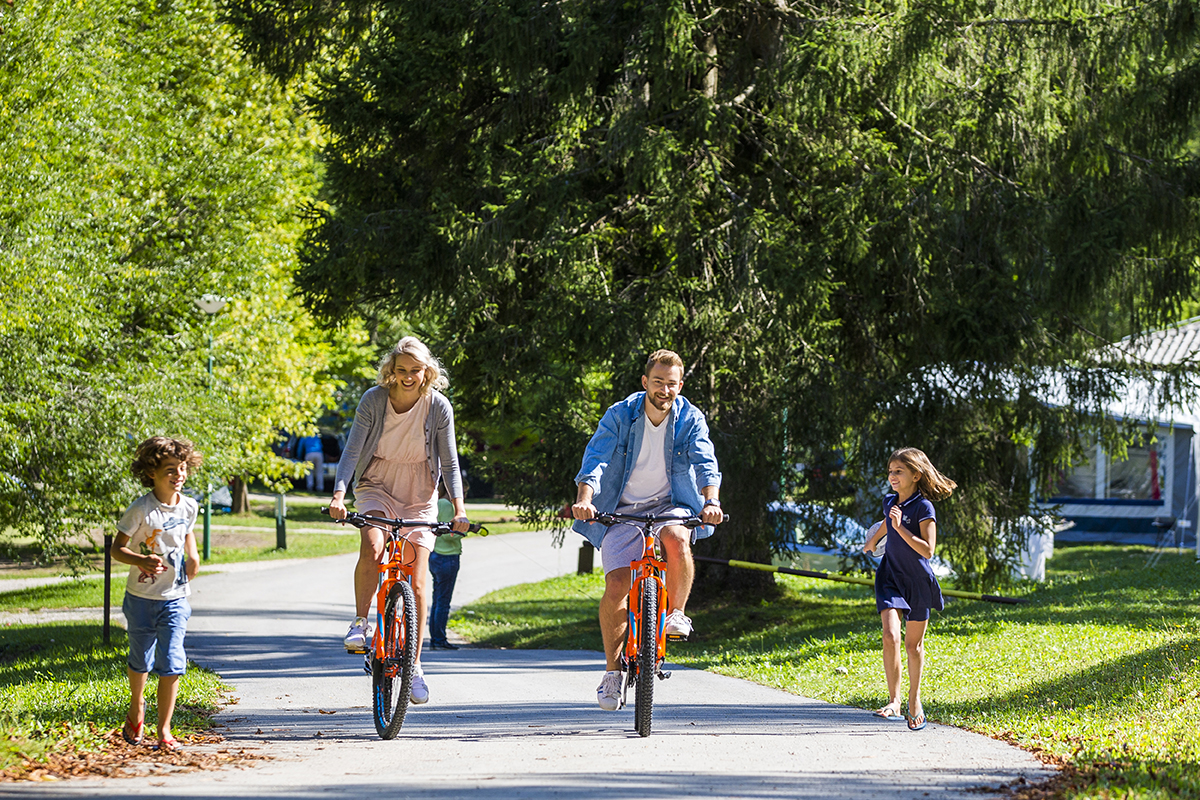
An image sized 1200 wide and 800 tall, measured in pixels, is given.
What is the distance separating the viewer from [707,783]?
5.29 m

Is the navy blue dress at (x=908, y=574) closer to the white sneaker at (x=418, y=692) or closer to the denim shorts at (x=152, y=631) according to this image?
the white sneaker at (x=418, y=692)

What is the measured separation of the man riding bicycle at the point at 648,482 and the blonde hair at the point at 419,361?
3.11ft

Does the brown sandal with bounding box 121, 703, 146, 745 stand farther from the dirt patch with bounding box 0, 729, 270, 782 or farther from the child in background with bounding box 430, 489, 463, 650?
the child in background with bounding box 430, 489, 463, 650

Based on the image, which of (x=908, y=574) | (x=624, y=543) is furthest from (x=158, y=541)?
(x=908, y=574)

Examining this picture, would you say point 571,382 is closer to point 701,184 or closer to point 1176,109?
point 701,184

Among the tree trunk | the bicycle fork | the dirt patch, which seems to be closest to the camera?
the dirt patch

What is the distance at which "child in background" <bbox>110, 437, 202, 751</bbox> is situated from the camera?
615cm

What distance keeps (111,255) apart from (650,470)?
33.1ft

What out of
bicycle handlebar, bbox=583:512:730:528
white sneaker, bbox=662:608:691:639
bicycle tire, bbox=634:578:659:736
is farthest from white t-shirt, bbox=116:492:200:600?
white sneaker, bbox=662:608:691:639

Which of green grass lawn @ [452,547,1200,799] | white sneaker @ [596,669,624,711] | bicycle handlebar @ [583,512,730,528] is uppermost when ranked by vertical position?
bicycle handlebar @ [583,512,730,528]

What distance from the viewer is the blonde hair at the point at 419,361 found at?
22.3 feet

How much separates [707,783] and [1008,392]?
900cm

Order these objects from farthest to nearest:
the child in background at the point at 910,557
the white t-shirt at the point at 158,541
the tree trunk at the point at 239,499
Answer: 1. the tree trunk at the point at 239,499
2. the child in background at the point at 910,557
3. the white t-shirt at the point at 158,541

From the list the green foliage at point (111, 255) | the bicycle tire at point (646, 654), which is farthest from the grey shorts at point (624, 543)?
the green foliage at point (111, 255)
